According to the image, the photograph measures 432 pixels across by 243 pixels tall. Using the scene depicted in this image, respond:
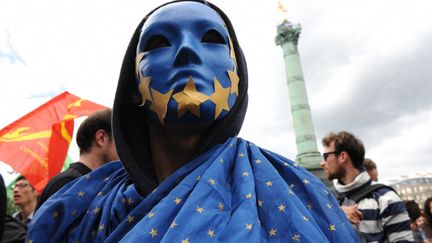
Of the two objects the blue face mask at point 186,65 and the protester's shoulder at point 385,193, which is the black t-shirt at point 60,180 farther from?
the protester's shoulder at point 385,193

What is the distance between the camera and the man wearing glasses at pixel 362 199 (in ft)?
7.46

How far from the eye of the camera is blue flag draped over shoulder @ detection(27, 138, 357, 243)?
86 centimetres

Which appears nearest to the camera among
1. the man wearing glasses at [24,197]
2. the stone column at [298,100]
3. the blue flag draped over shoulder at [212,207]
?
the blue flag draped over shoulder at [212,207]

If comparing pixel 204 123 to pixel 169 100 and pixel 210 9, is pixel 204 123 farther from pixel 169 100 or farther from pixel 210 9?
pixel 210 9

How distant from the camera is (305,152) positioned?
16984 mm

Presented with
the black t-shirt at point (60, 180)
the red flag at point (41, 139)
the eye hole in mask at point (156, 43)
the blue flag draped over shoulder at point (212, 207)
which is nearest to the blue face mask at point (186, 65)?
the eye hole in mask at point (156, 43)

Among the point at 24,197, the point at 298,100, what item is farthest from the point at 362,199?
the point at 298,100

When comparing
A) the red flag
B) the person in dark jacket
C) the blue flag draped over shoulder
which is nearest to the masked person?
the blue flag draped over shoulder

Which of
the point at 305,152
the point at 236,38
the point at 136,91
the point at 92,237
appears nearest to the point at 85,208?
the point at 92,237

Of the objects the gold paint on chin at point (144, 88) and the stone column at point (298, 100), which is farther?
the stone column at point (298, 100)

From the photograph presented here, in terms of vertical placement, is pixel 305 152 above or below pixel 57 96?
below

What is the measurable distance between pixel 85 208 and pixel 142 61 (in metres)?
0.47

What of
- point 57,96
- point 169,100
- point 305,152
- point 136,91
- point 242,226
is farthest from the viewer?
point 305,152

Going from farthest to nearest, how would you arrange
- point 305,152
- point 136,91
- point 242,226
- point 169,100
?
point 305,152
point 136,91
point 169,100
point 242,226
